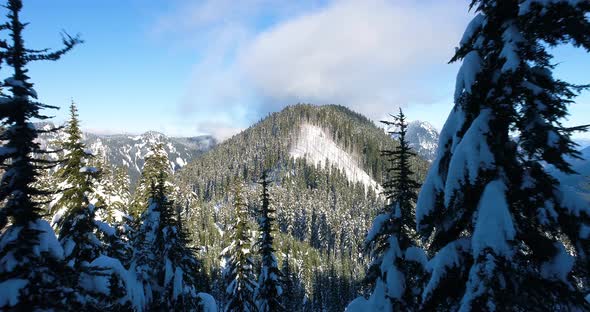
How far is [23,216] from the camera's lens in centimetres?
880

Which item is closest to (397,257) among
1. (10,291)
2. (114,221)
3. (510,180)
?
(510,180)

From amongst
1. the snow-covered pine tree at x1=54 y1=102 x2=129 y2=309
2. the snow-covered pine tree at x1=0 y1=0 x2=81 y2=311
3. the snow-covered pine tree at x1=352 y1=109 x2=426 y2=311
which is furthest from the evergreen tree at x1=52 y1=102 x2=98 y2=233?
the snow-covered pine tree at x1=352 y1=109 x2=426 y2=311

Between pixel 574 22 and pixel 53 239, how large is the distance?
1154 cm

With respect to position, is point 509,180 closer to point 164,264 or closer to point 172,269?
point 172,269

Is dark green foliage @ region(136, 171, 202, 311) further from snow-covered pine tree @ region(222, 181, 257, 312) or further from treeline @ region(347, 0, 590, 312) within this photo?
treeline @ region(347, 0, 590, 312)

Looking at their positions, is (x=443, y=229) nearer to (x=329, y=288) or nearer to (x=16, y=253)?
(x=16, y=253)

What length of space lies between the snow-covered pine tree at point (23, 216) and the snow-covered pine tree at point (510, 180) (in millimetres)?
8291

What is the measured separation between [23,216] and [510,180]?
34.2 ft

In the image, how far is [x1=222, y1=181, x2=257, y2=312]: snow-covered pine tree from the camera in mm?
25688

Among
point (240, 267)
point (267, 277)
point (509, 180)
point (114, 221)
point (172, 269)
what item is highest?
point (509, 180)

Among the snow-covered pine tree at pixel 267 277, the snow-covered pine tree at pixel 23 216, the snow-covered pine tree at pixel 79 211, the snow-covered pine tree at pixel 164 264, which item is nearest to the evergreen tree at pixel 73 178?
the snow-covered pine tree at pixel 79 211

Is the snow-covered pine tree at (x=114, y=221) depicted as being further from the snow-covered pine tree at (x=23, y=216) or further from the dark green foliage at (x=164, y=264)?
the snow-covered pine tree at (x=23, y=216)

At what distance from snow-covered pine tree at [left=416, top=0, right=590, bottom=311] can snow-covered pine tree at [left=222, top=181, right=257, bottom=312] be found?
20.9 meters

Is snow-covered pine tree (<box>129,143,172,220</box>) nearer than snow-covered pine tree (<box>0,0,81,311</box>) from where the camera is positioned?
No
